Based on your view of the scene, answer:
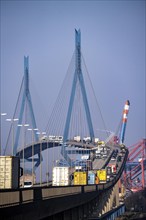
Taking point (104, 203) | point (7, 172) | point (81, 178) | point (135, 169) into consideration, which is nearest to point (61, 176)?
point (81, 178)

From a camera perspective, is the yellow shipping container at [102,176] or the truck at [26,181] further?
the yellow shipping container at [102,176]

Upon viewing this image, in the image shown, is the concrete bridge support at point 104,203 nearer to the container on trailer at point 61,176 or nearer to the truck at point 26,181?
the container on trailer at point 61,176

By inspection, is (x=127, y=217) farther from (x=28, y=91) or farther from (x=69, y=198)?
(x=28, y=91)

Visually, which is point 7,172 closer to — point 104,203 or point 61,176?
point 61,176

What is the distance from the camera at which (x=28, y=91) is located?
114000 millimetres

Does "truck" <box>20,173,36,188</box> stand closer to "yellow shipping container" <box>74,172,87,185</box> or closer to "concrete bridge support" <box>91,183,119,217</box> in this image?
"yellow shipping container" <box>74,172,87,185</box>

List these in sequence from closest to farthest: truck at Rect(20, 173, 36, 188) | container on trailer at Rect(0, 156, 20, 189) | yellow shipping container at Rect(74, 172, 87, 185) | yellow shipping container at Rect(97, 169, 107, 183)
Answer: container on trailer at Rect(0, 156, 20, 189) → truck at Rect(20, 173, 36, 188) → yellow shipping container at Rect(74, 172, 87, 185) → yellow shipping container at Rect(97, 169, 107, 183)

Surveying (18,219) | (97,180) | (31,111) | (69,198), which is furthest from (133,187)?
(18,219)

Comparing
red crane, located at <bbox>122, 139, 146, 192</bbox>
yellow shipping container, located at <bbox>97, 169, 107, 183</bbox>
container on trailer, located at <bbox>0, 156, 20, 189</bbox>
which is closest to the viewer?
container on trailer, located at <bbox>0, 156, 20, 189</bbox>

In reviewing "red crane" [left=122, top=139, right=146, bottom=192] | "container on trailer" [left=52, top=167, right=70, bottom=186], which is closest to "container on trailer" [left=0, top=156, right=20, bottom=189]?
"container on trailer" [left=52, top=167, right=70, bottom=186]

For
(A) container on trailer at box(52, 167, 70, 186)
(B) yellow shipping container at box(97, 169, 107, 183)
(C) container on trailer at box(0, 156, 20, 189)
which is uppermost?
(C) container on trailer at box(0, 156, 20, 189)

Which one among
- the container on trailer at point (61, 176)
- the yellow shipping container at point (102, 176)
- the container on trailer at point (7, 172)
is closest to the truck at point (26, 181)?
A: the container on trailer at point (61, 176)

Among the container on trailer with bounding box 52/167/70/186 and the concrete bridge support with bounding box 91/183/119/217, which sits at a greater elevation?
the container on trailer with bounding box 52/167/70/186

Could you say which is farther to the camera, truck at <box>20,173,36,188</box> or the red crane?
the red crane
